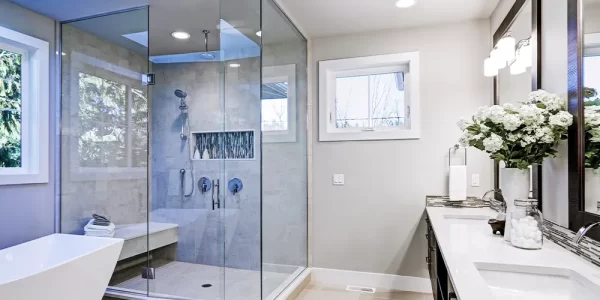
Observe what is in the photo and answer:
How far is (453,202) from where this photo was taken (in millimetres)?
3131

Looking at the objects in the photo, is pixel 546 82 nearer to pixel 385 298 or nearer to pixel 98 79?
pixel 385 298

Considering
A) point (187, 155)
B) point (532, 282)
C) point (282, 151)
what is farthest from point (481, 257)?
point (187, 155)

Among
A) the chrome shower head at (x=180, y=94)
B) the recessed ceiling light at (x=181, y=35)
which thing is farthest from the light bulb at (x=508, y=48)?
the chrome shower head at (x=180, y=94)

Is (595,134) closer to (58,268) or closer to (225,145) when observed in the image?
(225,145)

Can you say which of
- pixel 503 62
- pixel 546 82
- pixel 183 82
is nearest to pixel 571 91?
pixel 546 82

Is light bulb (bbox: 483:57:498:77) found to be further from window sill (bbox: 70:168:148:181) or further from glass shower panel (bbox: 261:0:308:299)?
window sill (bbox: 70:168:148:181)

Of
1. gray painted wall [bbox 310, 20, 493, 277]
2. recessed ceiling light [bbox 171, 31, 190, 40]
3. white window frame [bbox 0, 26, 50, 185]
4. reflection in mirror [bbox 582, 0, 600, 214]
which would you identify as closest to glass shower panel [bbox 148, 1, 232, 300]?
recessed ceiling light [bbox 171, 31, 190, 40]

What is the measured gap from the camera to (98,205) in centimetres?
349

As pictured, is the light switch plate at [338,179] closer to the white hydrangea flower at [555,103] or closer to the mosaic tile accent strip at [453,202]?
the mosaic tile accent strip at [453,202]

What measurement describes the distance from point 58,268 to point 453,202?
3.11m

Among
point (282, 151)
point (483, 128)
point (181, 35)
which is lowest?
point (282, 151)

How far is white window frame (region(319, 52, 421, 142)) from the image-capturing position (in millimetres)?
3314

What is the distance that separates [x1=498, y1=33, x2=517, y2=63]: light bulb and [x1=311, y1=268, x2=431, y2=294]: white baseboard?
6.88 feet

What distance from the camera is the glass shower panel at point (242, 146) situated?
2.77 metres
